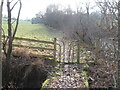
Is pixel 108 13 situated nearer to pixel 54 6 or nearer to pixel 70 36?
pixel 70 36

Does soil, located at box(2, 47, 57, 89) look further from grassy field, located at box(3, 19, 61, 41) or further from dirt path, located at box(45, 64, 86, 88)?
grassy field, located at box(3, 19, 61, 41)

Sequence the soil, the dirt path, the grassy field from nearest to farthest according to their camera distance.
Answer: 1. the dirt path
2. the soil
3. the grassy field

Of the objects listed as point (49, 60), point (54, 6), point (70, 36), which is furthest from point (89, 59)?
point (54, 6)

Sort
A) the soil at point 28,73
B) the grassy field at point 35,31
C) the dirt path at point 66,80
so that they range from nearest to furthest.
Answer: the dirt path at point 66,80
the soil at point 28,73
the grassy field at point 35,31

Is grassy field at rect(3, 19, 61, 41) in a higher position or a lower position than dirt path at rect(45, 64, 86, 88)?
higher

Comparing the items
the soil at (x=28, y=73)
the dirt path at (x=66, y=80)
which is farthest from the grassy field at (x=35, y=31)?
the dirt path at (x=66, y=80)

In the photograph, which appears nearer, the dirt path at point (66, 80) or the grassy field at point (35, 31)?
the dirt path at point (66, 80)

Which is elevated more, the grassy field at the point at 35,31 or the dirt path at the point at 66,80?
the grassy field at the point at 35,31

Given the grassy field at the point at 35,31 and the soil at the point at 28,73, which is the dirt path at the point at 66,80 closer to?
the soil at the point at 28,73

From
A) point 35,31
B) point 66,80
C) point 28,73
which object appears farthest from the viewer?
point 35,31

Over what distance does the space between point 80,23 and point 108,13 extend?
11.5 meters

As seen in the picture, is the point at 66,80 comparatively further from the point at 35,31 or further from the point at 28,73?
the point at 35,31

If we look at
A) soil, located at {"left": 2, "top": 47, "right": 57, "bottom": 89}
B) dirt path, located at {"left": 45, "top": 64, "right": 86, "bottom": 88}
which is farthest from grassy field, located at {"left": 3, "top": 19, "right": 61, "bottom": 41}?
dirt path, located at {"left": 45, "top": 64, "right": 86, "bottom": 88}

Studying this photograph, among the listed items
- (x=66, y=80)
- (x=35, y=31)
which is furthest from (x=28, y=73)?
(x=35, y=31)
